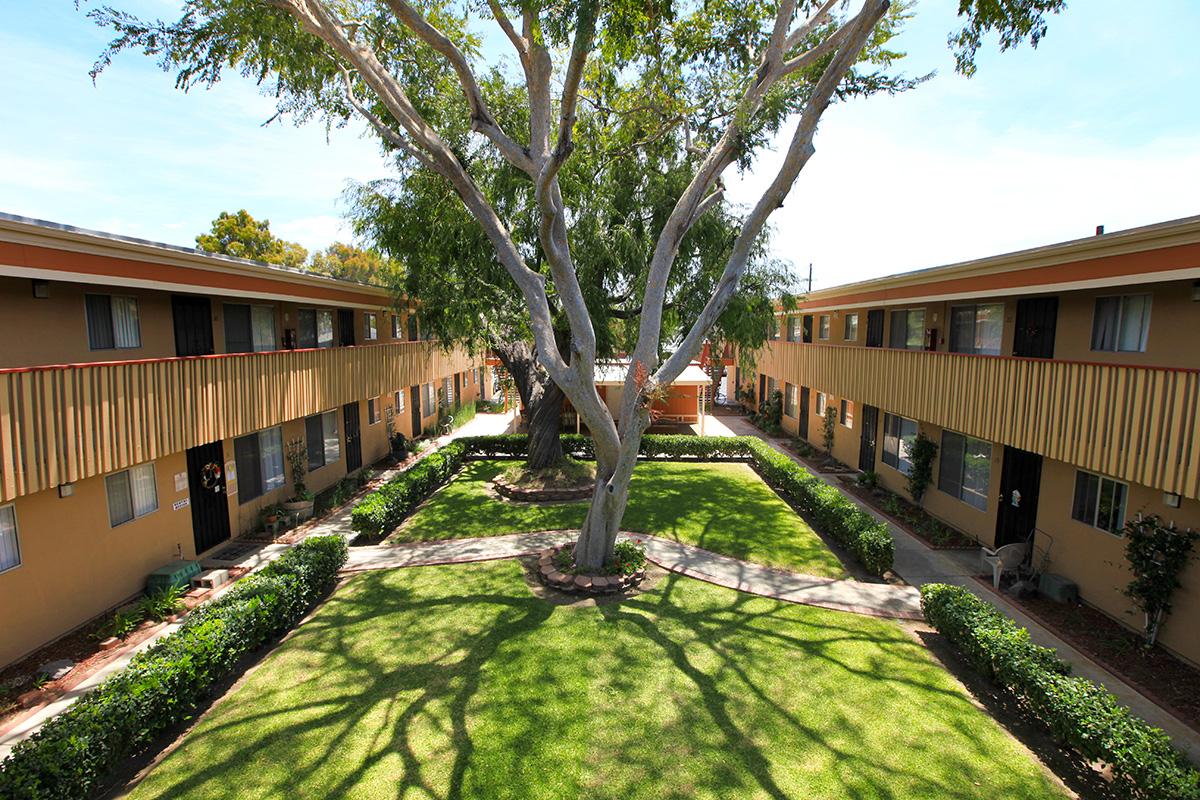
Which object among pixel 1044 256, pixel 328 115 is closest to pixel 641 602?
pixel 1044 256

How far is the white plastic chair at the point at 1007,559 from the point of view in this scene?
10820 millimetres

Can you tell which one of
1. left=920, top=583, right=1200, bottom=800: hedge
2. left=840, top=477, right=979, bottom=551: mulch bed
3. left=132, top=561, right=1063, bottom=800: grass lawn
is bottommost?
left=132, top=561, right=1063, bottom=800: grass lawn

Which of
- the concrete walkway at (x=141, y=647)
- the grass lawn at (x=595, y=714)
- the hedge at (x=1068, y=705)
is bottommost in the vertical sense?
the concrete walkway at (x=141, y=647)

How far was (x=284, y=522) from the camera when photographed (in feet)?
45.4

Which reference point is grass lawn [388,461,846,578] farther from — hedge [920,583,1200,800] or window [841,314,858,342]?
window [841,314,858,342]

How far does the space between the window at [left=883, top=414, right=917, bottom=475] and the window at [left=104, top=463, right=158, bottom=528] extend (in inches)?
681

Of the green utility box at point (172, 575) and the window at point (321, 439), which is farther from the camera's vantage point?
the window at point (321, 439)

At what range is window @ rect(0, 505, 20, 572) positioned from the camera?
8.06 meters

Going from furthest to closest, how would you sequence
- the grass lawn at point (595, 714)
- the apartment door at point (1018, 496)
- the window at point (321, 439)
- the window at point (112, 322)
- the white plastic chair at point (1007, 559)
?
the window at point (321, 439) < the apartment door at point (1018, 496) < the white plastic chair at point (1007, 559) < the window at point (112, 322) < the grass lawn at point (595, 714)

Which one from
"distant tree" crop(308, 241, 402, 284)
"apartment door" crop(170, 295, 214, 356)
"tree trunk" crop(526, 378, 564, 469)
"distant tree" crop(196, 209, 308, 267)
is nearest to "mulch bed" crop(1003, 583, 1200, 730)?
"tree trunk" crop(526, 378, 564, 469)

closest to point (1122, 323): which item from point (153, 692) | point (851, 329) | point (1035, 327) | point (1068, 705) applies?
point (1035, 327)

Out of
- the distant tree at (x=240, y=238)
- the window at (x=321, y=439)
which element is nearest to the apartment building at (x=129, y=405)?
the window at (x=321, y=439)

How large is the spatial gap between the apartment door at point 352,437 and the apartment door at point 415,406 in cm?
494

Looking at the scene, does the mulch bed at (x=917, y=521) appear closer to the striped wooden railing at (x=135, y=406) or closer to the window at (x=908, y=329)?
the window at (x=908, y=329)
